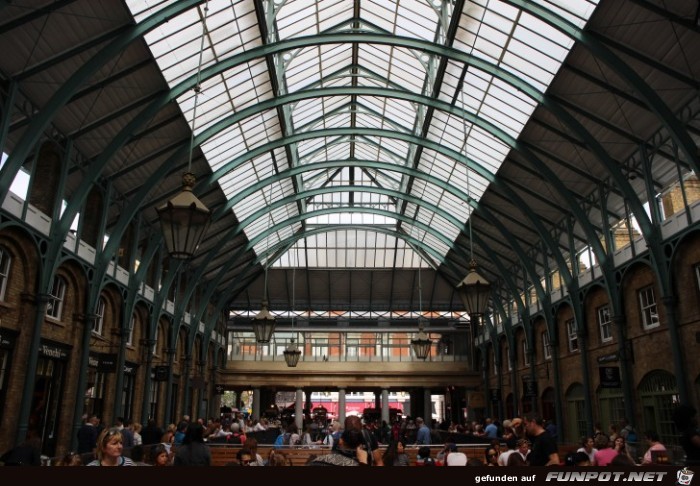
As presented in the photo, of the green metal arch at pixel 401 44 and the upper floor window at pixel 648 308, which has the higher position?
the green metal arch at pixel 401 44

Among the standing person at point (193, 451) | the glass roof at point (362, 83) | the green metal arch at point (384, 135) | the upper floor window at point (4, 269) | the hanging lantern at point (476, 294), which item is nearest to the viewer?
the standing person at point (193, 451)

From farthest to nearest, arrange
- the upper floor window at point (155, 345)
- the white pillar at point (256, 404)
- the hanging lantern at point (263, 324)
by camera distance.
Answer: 1. the white pillar at point (256, 404)
2. the upper floor window at point (155, 345)
3. the hanging lantern at point (263, 324)

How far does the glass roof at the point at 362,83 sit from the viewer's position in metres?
17.0

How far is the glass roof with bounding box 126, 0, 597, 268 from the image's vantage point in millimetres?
17000

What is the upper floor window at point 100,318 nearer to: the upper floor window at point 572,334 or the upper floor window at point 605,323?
the upper floor window at point 605,323

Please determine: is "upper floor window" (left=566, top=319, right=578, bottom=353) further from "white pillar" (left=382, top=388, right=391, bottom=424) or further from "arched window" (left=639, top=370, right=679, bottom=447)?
"white pillar" (left=382, top=388, right=391, bottom=424)

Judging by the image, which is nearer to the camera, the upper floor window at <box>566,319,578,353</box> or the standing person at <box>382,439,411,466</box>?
the standing person at <box>382,439,411,466</box>

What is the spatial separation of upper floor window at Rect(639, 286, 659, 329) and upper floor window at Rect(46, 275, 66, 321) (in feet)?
63.2

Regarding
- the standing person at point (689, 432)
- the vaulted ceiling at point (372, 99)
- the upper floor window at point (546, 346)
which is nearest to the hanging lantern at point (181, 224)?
the vaulted ceiling at point (372, 99)

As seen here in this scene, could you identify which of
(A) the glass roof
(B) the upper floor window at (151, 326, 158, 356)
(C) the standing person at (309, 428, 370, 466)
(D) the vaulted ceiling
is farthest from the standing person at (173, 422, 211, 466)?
(B) the upper floor window at (151, 326, 158, 356)

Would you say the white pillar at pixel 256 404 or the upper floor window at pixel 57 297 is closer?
the upper floor window at pixel 57 297

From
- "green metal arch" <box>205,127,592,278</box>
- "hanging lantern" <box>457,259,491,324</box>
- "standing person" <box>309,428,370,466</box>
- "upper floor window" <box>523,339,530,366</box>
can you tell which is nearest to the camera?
"standing person" <box>309,428,370,466</box>

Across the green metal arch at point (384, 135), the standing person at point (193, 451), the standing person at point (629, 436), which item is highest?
the green metal arch at point (384, 135)

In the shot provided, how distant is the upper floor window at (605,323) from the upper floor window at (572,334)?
248cm
